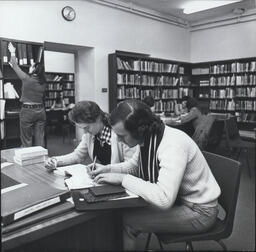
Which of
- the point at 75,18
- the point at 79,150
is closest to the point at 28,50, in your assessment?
the point at 75,18

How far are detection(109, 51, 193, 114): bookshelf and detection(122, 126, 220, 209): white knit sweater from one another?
4.92 meters

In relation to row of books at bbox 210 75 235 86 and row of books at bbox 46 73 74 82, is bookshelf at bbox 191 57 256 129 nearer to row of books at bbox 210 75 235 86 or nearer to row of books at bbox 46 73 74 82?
row of books at bbox 210 75 235 86

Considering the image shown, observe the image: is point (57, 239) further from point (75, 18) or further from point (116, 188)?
point (75, 18)

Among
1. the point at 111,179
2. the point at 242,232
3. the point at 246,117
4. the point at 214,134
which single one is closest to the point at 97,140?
the point at 111,179

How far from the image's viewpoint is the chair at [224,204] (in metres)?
1.38

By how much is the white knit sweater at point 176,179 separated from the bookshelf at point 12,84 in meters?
3.73

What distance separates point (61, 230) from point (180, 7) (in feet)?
22.4

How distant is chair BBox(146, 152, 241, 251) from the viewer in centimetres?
138

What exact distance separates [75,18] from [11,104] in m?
2.20

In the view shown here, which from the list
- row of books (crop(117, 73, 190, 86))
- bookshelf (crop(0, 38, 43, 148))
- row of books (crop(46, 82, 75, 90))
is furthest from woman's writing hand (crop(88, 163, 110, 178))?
row of books (crop(46, 82, 75, 90))

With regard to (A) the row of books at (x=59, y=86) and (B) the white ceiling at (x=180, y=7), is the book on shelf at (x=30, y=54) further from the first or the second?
(A) the row of books at (x=59, y=86)

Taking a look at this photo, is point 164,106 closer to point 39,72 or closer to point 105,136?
point 39,72

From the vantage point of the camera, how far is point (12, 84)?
15.4 ft

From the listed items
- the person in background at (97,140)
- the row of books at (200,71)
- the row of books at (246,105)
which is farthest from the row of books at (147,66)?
the person in background at (97,140)
